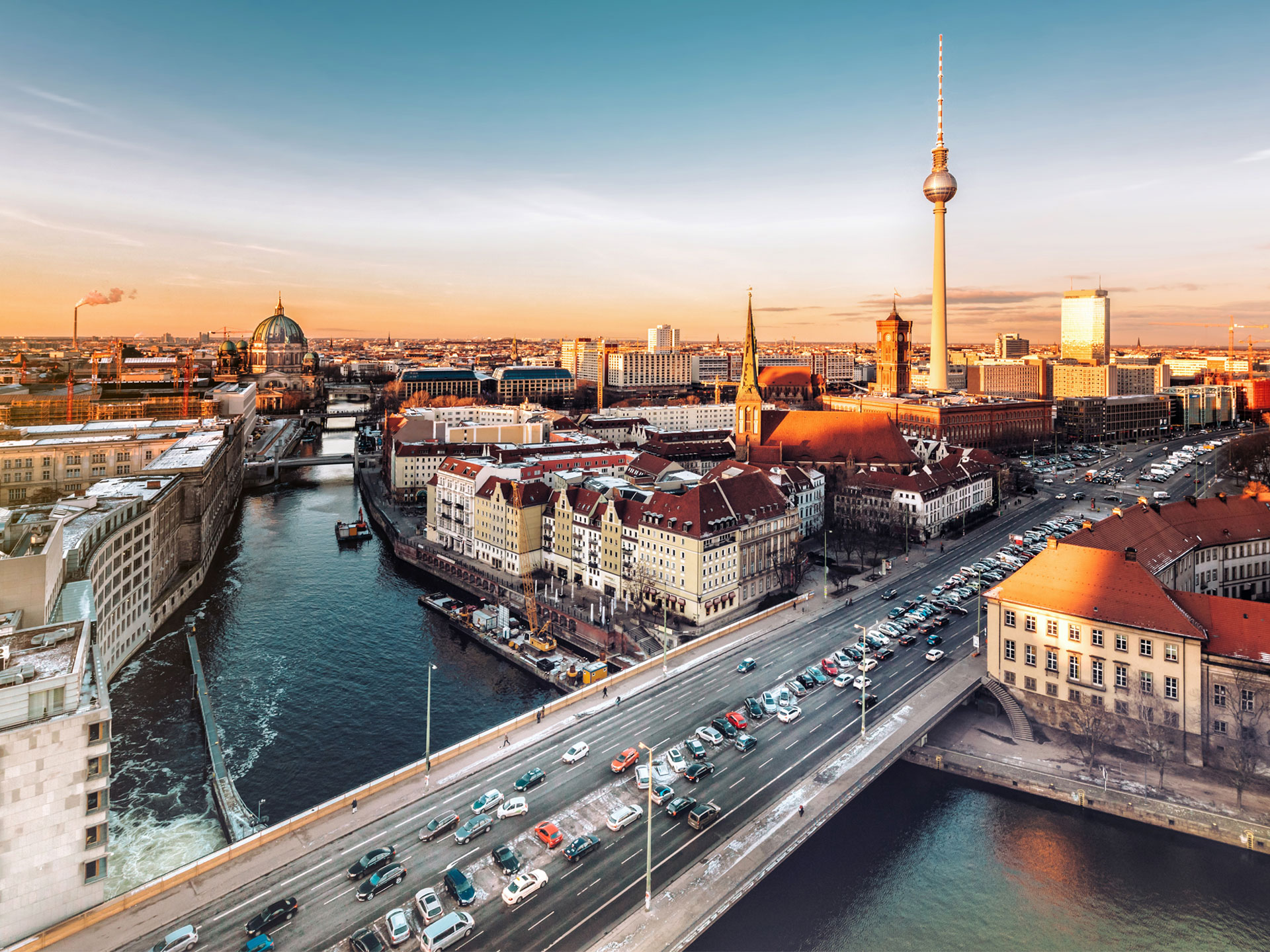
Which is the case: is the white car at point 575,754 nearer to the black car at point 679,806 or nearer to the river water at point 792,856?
the black car at point 679,806

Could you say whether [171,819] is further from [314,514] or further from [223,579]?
[314,514]

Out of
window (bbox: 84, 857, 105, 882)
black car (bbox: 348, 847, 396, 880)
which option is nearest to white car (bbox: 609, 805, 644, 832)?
black car (bbox: 348, 847, 396, 880)

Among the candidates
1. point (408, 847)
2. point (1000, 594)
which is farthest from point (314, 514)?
point (1000, 594)

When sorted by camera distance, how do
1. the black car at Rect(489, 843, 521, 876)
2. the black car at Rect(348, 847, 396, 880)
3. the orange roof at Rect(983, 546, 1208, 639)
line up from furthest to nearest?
the orange roof at Rect(983, 546, 1208, 639) < the black car at Rect(489, 843, 521, 876) < the black car at Rect(348, 847, 396, 880)

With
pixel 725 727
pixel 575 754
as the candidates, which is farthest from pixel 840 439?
pixel 575 754

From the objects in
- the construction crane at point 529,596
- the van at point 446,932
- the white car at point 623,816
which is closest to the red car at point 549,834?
the white car at point 623,816

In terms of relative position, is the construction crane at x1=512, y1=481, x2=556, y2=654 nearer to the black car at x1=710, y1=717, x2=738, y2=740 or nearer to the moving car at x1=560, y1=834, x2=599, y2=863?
the black car at x1=710, y1=717, x2=738, y2=740
